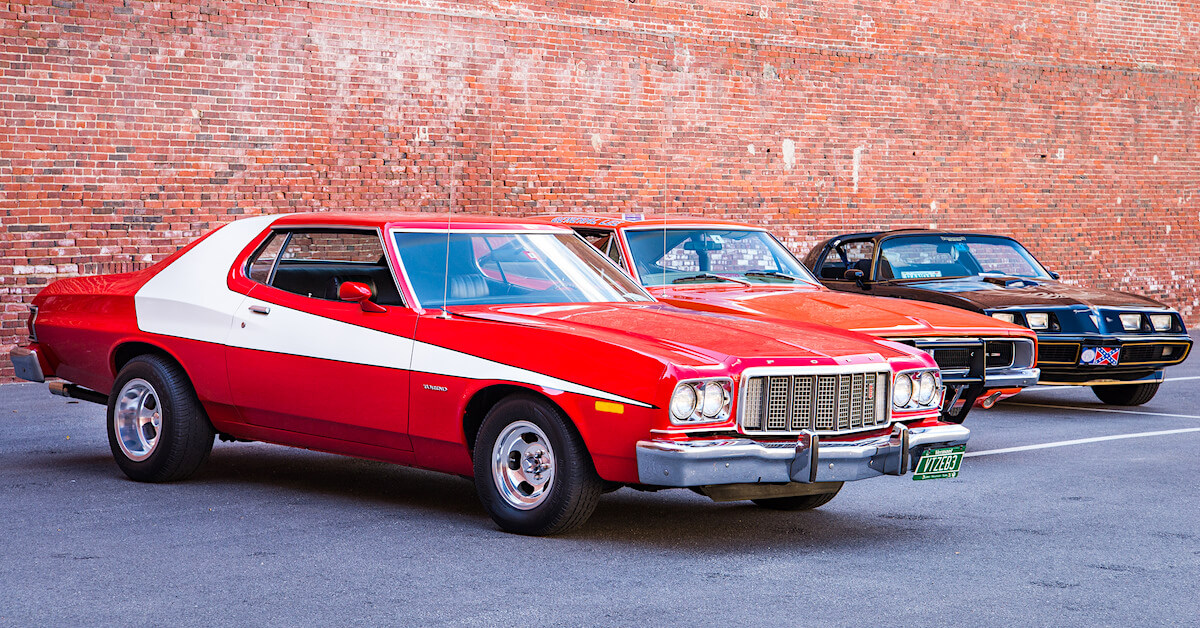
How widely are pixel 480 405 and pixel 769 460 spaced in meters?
1.41

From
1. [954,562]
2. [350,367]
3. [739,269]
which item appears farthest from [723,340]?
[739,269]

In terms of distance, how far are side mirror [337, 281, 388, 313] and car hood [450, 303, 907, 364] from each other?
40 cm

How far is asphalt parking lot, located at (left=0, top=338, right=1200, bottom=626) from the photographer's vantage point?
4957 mm

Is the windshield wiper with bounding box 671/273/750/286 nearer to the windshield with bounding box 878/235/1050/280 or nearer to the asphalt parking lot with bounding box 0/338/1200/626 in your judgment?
the asphalt parking lot with bounding box 0/338/1200/626

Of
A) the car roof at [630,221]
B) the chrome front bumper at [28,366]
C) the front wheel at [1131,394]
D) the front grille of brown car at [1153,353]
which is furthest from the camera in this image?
the front wheel at [1131,394]

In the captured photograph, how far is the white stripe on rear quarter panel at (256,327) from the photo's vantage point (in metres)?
6.30

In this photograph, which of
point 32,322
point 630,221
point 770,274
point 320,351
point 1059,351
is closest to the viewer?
point 320,351

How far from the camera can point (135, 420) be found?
25.0 feet

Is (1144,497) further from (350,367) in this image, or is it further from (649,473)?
(350,367)

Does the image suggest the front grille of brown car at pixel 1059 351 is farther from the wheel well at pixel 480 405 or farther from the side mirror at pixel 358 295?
the side mirror at pixel 358 295

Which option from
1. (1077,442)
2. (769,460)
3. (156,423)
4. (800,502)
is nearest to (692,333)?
(769,460)

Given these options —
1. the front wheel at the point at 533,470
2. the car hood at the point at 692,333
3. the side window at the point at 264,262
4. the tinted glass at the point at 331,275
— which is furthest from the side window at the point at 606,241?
the front wheel at the point at 533,470

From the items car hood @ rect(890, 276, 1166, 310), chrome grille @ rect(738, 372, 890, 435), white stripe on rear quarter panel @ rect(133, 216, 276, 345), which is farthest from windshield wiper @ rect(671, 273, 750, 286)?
chrome grille @ rect(738, 372, 890, 435)

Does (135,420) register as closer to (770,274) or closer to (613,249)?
(613,249)
